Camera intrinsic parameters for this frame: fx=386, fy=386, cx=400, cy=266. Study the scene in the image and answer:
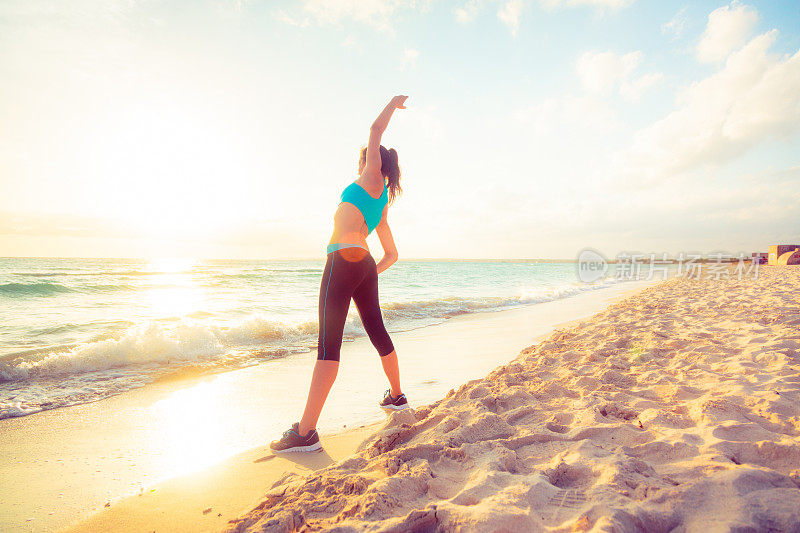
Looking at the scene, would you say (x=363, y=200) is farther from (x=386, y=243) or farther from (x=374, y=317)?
(x=374, y=317)

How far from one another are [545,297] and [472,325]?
7731mm

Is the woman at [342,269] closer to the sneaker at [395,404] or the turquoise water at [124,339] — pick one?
the sneaker at [395,404]

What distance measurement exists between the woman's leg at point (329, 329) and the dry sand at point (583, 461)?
1.30 feet

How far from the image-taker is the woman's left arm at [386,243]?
8.98ft

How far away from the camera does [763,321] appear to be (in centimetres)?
479

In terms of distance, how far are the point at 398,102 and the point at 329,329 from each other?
4.90 feet

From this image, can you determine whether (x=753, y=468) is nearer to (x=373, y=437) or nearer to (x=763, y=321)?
(x=373, y=437)

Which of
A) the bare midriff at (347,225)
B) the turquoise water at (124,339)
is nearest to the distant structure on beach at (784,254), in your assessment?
the turquoise water at (124,339)

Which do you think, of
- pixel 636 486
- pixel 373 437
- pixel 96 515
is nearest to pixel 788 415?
pixel 636 486

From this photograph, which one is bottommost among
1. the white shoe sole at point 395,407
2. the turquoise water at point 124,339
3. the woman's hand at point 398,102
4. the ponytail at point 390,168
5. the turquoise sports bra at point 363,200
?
the turquoise water at point 124,339

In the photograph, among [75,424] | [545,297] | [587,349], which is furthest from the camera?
[545,297]

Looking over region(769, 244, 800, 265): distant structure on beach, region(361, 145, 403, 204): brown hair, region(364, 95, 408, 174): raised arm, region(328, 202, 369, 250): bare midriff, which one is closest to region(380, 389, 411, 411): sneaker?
region(328, 202, 369, 250): bare midriff

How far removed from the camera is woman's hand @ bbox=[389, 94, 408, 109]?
2.43 m

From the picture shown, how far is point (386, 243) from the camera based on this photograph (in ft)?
9.29
